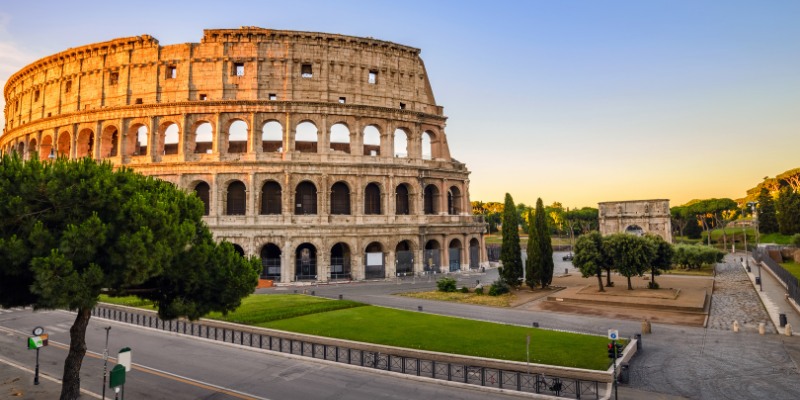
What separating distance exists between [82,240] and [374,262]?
34.4 meters

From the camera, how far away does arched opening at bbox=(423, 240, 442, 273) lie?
47281mm

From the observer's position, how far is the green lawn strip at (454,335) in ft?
54.7

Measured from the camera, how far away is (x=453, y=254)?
49.9 m

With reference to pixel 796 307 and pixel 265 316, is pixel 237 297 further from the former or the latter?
pixel 796 307

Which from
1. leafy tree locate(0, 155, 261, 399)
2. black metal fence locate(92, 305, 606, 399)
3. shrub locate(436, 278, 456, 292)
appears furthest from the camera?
shrub locate(436, 278, 456, 292)

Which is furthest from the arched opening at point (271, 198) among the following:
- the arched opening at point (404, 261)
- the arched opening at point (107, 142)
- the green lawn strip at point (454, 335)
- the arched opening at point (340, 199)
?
the green lawn strip at point (454, 335)

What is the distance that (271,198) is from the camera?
4384cm

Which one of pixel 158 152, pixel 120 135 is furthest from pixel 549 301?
pixel 120 135

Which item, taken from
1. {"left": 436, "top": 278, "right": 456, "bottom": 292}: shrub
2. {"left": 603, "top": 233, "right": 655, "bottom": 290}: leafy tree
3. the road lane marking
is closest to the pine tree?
{"left": 603, "top": 233, "right": 655, "bottom": 290}: leafy tree

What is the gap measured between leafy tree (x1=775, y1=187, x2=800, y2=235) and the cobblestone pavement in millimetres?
38066

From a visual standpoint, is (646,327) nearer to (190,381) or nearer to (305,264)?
(190,381)

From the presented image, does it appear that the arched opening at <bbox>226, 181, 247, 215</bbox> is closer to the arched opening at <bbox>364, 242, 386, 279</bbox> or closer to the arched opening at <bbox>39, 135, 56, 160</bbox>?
the arched opening at <bbox>364, 242, 386, 279</bbox>

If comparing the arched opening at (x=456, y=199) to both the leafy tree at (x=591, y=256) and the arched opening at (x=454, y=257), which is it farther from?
the leafy tree at (x=591, y=256)

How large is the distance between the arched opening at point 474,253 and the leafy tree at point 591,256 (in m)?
18.9
